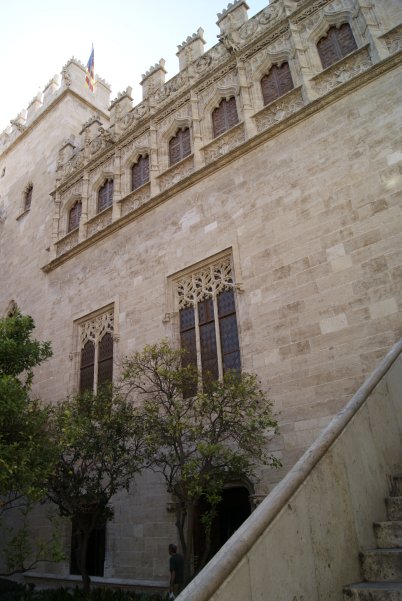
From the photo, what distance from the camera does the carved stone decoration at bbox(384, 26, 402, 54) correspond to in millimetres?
8969

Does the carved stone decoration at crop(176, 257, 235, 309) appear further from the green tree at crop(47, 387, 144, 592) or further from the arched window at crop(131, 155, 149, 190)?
the arched window at crop(131, 155, 149, 190)

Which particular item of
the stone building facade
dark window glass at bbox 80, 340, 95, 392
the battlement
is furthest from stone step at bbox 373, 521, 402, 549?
the battlement

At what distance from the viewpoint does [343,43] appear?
10180 millimetres

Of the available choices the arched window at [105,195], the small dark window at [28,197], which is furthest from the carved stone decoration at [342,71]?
the small dark window at [28,197]

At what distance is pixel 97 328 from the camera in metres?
12.1

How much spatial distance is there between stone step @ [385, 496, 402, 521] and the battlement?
20.3 meters

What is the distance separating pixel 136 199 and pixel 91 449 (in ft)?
24.8

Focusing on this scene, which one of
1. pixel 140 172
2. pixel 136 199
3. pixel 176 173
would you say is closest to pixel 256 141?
pixel 176 173

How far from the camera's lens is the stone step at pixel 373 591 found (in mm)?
2660

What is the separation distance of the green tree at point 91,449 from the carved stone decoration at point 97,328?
3.68 m

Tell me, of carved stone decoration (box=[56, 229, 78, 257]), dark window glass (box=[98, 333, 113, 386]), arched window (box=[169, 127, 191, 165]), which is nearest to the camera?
dark window glass (box=[98, 333, 113, 386])

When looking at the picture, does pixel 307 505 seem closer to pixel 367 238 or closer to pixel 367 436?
pixel 367 436

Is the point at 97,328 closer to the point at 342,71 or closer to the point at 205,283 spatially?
the point at 205,283

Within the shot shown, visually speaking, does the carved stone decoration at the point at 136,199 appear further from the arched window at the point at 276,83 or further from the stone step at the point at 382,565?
the stone step at the point at 382,565
